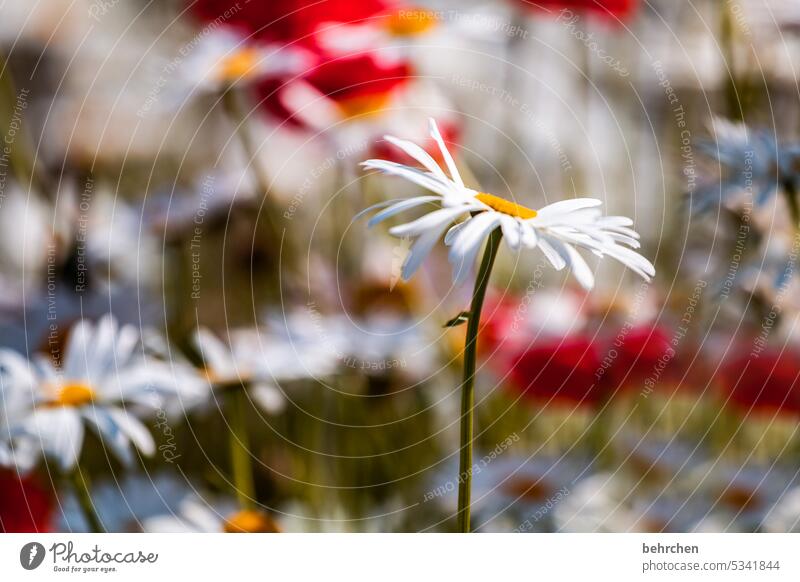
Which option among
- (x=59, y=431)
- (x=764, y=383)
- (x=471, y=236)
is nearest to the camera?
(x=471, y=236)

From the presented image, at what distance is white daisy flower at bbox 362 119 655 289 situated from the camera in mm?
302

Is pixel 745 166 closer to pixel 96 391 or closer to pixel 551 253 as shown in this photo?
pixel 551 253

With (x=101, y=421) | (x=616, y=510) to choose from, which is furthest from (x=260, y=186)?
(x=616, y=510)

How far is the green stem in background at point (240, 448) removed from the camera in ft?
1.51

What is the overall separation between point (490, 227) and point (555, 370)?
201 millimetres

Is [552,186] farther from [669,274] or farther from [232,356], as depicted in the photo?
[232,356]

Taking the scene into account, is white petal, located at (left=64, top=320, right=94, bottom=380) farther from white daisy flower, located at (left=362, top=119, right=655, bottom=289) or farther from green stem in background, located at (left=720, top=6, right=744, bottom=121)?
green stem in background, located at (left=720, top=6, right=744, bottom=121)

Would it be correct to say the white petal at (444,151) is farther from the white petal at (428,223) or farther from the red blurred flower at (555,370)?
the red blurred flower at (555,370)

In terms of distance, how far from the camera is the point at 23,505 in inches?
17.4

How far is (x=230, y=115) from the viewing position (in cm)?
48

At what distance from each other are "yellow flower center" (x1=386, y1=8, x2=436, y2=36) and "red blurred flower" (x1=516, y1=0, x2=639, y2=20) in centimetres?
6

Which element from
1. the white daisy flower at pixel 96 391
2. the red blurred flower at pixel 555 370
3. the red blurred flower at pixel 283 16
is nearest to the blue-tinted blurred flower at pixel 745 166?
the red blurred flower at pixel 555 370
